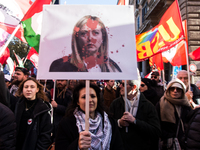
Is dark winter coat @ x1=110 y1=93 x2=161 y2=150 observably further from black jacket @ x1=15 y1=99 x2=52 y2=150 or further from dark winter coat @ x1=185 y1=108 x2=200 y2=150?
black jacket @ x1=15 y1=99 x2=52 y2=150

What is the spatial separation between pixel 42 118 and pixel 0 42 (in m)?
2.77

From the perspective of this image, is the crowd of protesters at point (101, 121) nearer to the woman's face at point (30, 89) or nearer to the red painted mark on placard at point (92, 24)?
the woman's face at point (30, 89)

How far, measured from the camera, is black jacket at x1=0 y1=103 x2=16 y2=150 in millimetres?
2225

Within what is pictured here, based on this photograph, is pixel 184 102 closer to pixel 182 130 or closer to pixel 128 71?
pixel 182 130

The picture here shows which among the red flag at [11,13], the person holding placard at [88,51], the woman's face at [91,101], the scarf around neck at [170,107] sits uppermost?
the red flag at [11,13]

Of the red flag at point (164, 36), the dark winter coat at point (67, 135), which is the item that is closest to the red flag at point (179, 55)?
the red flag at point (164, 36)

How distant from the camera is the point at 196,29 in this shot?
1166 centimetres

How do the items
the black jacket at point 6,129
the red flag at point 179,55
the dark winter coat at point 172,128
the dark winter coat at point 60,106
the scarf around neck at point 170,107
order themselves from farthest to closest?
the red flag at point 179,55 → the dark winter coat at point 60,106 → the scarf around neck at point 170,107 → the dark winter coat at point 172,128 → the black jacket at point 6,129

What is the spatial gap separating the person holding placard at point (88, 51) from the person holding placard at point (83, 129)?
0.41 m

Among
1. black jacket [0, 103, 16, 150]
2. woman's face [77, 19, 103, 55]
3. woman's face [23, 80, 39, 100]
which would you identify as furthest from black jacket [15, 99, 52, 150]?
woman's face [77, 19, 103, 55]

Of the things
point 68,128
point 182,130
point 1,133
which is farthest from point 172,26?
point 1,133

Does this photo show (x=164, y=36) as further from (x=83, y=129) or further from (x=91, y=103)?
(x=83, y=129)

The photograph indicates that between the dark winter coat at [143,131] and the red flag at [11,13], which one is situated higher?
the red flag at [11,13]

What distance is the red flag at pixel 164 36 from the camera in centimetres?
477
